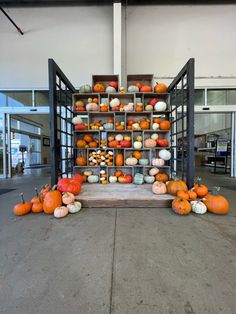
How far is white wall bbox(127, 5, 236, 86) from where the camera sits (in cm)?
429

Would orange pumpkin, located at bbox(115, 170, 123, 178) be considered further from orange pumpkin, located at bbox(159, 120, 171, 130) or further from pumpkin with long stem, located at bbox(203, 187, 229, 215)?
pumpkin with long stem, located at bbox(203, 187, 229, 215)

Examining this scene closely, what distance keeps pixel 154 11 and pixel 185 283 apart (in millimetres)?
5923

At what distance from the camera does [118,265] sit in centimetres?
100

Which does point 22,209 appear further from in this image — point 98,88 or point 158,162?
point 98,88

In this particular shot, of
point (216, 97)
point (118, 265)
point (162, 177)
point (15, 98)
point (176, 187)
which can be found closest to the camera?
point (118, 265)

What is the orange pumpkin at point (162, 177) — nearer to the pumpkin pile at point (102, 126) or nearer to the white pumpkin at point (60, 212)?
the pumpkin pile at point (102, 126)

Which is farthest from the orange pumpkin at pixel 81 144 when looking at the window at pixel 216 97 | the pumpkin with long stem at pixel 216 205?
the window at pixel 216 97

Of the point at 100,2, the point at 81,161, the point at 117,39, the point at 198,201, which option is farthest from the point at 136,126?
the point at 100,2

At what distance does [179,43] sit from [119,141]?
361 cm

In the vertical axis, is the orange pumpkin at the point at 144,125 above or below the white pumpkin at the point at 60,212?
above

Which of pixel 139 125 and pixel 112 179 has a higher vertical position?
pixel 139 125

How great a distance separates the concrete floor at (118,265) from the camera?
74 centimetres

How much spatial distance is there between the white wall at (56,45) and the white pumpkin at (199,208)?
13.2 feet

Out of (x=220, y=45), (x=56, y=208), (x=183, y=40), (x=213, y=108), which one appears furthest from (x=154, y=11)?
(x=56, y=208)
